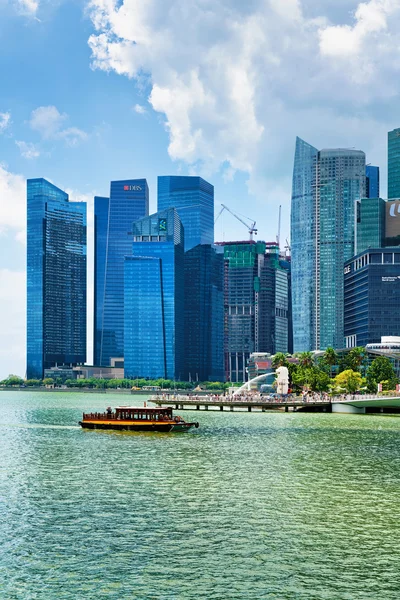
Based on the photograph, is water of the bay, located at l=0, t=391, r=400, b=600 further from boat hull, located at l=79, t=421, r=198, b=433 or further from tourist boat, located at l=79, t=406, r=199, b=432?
tourist boat, located at l=79, t=406, r=199, b=432

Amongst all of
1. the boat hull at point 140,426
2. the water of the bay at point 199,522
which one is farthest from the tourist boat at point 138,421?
the water of the bay at point 199,522

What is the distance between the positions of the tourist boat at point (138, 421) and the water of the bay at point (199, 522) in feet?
97.1

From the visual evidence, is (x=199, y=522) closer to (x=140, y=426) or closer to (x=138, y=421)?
(x=140, y=426)

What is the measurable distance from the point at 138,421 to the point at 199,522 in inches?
3404

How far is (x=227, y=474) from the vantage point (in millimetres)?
89250

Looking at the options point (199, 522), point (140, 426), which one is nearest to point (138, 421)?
point (140, 426)

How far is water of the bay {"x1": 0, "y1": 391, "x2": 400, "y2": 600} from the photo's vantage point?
47.8 m

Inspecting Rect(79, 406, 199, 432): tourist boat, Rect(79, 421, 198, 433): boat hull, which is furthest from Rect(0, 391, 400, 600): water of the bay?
Rect(79, 406, 199, 432): tourist boat

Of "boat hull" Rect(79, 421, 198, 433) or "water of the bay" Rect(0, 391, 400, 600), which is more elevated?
"boat hull" Rect(79, 421, 198, 433)

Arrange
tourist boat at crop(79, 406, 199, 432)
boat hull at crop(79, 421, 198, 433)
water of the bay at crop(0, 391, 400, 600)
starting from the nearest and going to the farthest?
water of the bay at crop(0, 391, 400, 600)
boat hull at crop(79, 421, 198, 433)
tourist boat at crop(79, 406, 199, 432)

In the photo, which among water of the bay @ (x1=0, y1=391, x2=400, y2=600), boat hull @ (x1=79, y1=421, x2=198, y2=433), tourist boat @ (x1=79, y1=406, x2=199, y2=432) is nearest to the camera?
water of the bay @ (x1=0, y1=391, x2=400, y2=600)

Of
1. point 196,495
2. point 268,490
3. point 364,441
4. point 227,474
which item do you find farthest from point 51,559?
point 364,441

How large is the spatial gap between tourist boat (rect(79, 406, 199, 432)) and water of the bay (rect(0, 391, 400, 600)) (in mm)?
29590

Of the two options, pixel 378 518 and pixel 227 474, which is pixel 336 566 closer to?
pixel 378 518
